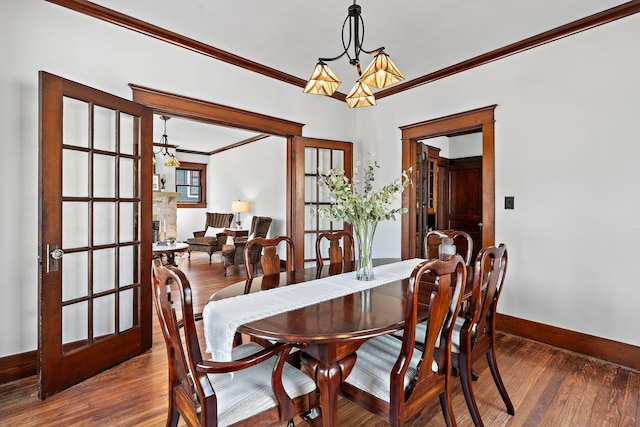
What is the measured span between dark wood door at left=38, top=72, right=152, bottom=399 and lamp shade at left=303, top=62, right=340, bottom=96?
1527 mm

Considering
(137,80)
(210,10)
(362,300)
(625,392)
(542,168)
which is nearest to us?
(362,300)

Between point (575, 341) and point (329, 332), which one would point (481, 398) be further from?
point (329, 332)

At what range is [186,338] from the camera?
1.10m

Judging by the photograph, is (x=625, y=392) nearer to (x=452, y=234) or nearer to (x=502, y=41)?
(x=452, y=234)

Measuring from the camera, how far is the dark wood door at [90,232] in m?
2.07

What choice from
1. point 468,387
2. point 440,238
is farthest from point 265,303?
point 440,238

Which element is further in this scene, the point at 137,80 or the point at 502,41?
the point at 502,41

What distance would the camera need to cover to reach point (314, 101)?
414 centimetres

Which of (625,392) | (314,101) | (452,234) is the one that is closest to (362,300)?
(452,234)

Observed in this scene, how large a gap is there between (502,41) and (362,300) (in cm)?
284

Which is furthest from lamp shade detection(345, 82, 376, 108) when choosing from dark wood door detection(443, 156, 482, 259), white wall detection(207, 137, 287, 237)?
dark wood door detection(443, 156, 482, 259)

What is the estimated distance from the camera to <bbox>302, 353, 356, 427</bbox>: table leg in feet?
4.30

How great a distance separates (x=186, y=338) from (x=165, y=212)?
7.34 meters

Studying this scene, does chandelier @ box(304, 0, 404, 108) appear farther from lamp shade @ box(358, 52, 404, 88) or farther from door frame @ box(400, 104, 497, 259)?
door frame @ box(400, 104, 497, 259)
